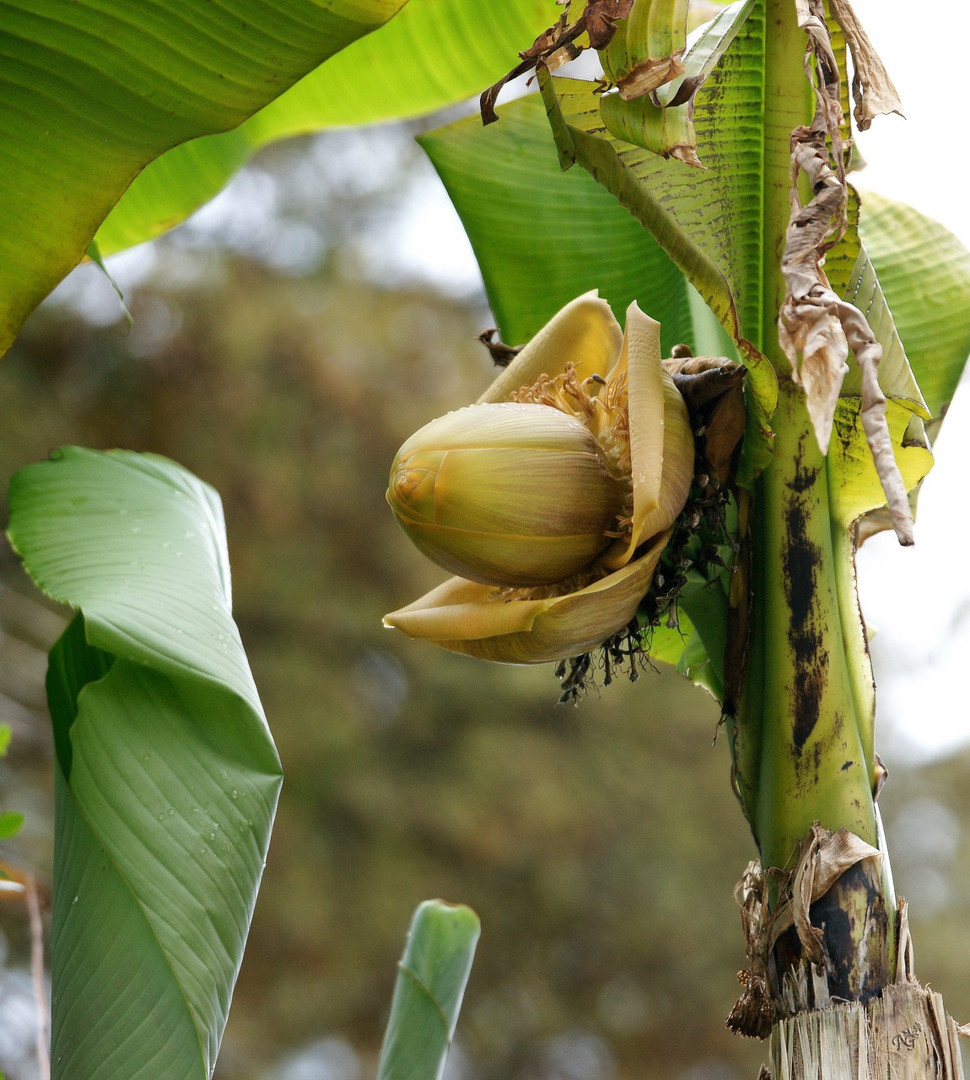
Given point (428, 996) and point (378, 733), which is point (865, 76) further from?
point (378, 733)

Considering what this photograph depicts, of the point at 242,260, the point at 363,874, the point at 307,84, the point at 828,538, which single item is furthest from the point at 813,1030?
the point at 242,260

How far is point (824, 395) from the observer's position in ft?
1.17

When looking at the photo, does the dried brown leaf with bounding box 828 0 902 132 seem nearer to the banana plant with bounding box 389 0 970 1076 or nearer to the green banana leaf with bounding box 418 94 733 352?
the banana plant with bounding box 389 0 970 1076

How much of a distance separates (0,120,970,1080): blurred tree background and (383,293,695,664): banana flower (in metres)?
3.56

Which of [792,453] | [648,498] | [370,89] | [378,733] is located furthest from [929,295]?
[378,733]

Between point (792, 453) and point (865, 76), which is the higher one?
point (865, 76)

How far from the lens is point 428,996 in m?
0.65

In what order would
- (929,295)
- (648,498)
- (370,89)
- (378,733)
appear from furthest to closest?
(378,733)
(370,89)
(929,295)
(648,498)

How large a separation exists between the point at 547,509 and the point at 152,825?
254 mm

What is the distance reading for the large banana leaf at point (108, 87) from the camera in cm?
45

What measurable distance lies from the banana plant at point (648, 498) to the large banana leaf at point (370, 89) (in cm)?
29

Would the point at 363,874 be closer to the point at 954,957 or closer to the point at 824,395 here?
the point at 954,957

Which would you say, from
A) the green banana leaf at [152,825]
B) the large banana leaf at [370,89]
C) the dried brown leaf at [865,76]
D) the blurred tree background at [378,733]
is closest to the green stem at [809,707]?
the dried brown leaf at [865,76]

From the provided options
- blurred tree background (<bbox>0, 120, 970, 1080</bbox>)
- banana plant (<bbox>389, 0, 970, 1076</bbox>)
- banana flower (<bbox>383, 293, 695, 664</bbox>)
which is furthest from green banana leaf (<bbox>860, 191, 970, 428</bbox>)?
blurred tree background (<bbox>0, 120, 970, 1080</bbox>)
